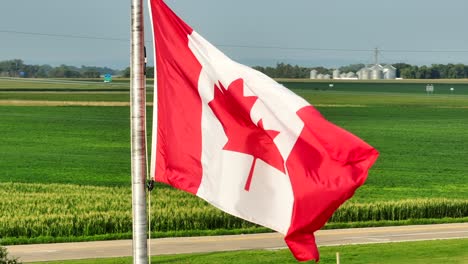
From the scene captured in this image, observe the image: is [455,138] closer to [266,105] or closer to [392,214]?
[392,214]

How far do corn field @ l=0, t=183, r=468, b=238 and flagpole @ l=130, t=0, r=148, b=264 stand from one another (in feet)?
69.5

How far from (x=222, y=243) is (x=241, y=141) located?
18983mm

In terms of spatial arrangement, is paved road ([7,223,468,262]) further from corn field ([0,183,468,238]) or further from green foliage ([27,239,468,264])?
corn field ([0,183,468,238])

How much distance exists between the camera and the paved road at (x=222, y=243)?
30.3 metres

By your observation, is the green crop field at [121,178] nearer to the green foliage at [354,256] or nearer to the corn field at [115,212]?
the corn field at [115,212]

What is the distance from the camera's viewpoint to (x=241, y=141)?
1402 centimetres

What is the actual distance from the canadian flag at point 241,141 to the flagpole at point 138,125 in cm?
40

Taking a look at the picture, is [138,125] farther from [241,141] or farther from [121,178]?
[121,178]

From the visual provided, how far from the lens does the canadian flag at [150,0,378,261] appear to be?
1334 centimetres

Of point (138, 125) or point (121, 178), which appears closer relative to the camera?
point (138, 125)

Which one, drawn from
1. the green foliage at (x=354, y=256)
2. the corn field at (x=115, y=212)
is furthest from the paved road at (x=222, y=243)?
the corn field at (x=115, y=212)

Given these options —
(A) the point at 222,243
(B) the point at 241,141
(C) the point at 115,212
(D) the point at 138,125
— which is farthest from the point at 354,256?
(D) the point at 138,125

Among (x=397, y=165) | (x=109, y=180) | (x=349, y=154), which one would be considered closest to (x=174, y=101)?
(x=349, y=154)

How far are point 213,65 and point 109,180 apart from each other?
44045 millimetres
